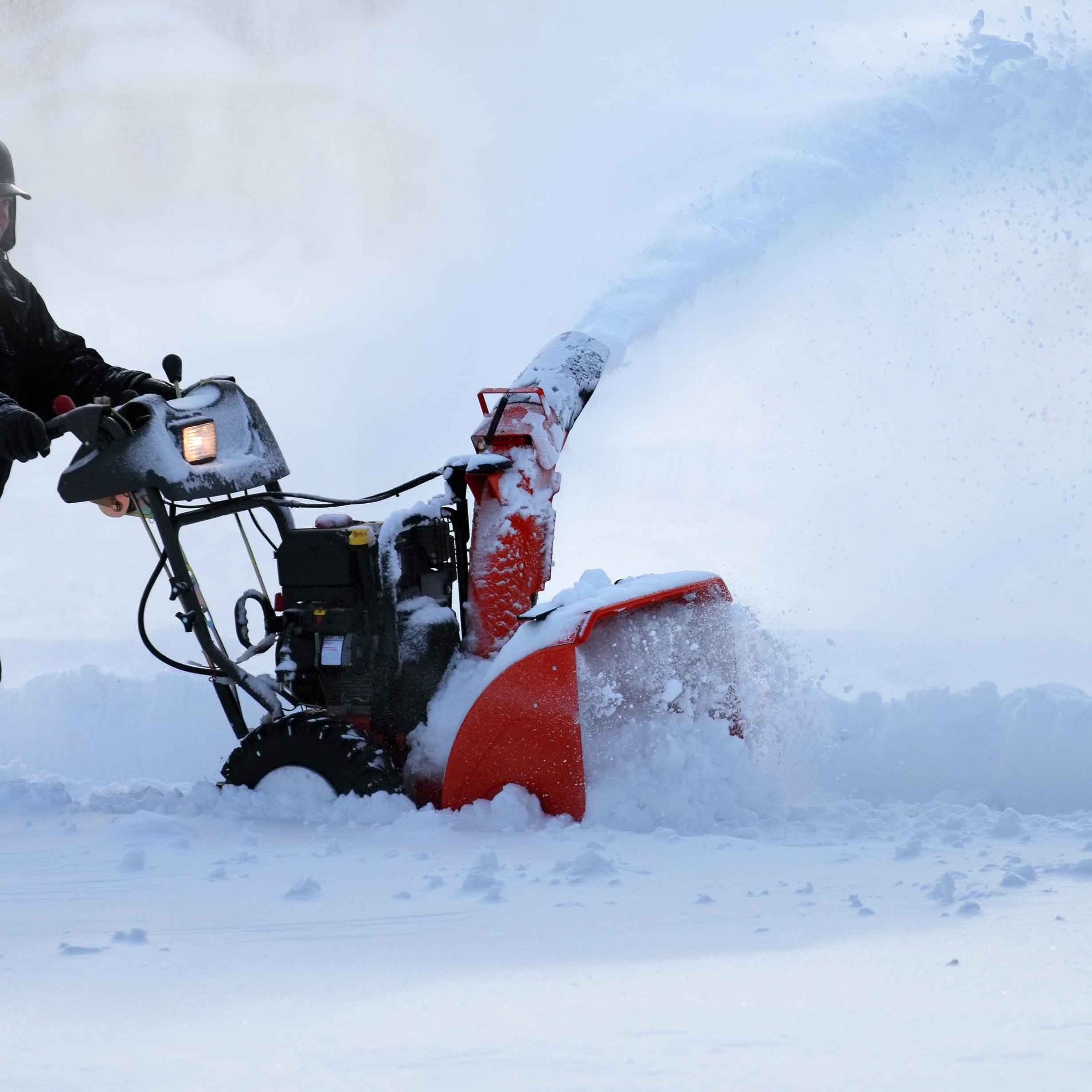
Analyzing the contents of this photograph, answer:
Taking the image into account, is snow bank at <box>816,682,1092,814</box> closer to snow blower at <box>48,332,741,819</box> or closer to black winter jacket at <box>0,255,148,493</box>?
snow blower at <box>48,332,741,819</box>

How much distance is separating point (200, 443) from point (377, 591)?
753 mm

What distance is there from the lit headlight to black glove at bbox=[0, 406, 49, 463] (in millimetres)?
484

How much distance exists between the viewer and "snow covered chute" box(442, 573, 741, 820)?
3949 millimetres

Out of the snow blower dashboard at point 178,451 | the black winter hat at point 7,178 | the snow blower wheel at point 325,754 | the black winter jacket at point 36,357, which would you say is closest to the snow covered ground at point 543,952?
the snow blower wheel at point 325,754

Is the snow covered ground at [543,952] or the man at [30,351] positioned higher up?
the man at [30,351]

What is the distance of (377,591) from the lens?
169 inches

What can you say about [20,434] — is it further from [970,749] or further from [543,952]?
[970,749]

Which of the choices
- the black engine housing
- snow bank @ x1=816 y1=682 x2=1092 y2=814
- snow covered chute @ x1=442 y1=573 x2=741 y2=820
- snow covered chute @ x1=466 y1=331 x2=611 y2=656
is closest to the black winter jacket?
the black engine housing

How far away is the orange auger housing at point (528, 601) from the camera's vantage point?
3965 millimetres

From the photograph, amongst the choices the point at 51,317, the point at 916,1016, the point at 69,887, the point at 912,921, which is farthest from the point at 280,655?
the point at 916,1016

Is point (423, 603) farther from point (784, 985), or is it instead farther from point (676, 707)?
point (784, 985)

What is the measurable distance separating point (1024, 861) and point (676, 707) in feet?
4.31

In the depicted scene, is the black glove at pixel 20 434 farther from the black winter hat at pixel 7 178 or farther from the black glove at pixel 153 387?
the black winter hat at pixel 7 178

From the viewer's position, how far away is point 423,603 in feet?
14.5
